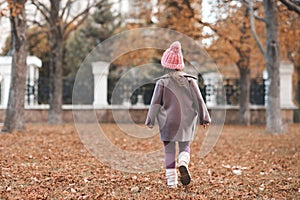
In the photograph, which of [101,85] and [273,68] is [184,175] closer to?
[273,68]

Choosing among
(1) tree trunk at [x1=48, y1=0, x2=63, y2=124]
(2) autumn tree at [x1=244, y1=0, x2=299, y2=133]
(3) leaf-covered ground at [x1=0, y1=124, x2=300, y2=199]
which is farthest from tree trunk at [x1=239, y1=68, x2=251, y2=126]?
(3) leaf-covered ground at [x1=0, y1=124, x2=300, y2=199]

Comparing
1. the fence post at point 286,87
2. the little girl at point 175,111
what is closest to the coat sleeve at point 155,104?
the little girl at point 175,111

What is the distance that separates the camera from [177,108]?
19.1ft

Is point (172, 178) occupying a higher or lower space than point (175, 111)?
lower

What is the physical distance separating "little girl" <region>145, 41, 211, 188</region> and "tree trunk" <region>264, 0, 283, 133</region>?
386 inches

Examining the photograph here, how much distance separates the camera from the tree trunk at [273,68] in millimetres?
14972

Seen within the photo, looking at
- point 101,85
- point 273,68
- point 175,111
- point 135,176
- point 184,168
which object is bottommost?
point 135,176

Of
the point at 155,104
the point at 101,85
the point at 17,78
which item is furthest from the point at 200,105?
the point at 101,85

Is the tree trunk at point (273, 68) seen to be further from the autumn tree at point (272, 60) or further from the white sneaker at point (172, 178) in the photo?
the white sneaker at point (172, 178)

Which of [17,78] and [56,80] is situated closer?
A: [17,78]

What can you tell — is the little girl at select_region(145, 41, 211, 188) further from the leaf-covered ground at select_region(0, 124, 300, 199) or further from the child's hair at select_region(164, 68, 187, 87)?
the leaf-covered ground at select_region(0, 124, 300, 199)

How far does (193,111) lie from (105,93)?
17080mm

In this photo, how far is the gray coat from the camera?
5785mm

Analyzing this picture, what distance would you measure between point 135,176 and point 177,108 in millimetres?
1451
